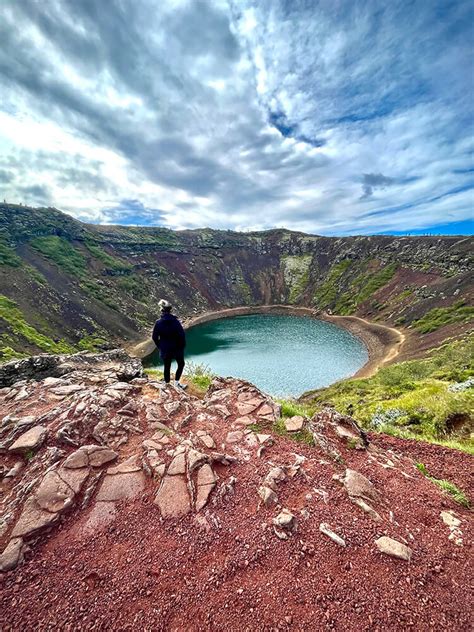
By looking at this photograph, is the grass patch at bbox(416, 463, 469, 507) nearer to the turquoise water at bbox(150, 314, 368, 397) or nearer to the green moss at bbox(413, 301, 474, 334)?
the turquoise water at bbox(150, 314, 368, 397)

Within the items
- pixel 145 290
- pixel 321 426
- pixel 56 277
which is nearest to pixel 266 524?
pixel 321 426

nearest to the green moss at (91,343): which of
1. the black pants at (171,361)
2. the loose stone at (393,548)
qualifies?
the black pants at (171,361)

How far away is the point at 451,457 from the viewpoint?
7117 mm

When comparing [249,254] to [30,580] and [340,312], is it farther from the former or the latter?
[30,580]

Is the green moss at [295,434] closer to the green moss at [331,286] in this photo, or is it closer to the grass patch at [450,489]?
the grass patch at [450,489]

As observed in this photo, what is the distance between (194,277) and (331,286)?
60054 mm

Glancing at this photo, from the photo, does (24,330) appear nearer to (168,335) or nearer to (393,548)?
(168,335)

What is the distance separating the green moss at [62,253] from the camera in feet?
279

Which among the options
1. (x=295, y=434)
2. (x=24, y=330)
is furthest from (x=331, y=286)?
(x=295, y=434)

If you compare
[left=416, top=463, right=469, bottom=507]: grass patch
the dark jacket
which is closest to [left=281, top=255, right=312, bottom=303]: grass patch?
the dark jacket

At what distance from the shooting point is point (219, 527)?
4723mm

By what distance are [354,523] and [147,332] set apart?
77161 mm

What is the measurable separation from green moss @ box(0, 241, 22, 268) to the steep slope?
226 millimetres

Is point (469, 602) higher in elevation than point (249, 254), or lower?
lower
